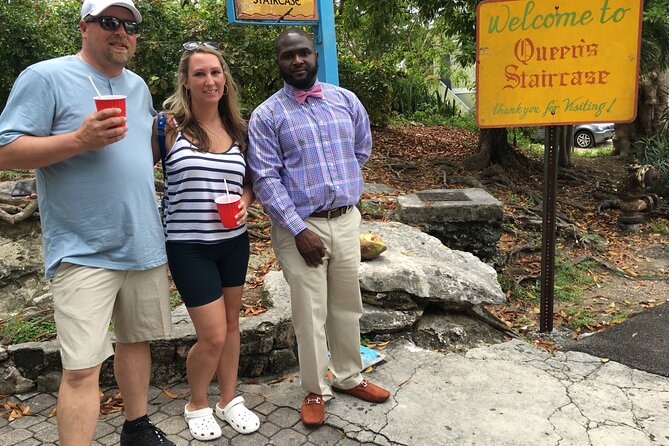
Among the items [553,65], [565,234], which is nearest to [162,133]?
[553,65]

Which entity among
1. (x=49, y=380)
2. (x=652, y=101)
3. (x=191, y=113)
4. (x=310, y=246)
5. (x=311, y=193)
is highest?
(x=652, y=101)

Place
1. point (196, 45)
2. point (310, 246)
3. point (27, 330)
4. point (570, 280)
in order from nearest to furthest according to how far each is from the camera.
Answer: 1. point (196, 45)
2. point (310, 246)
3. point (27, 330)
4. point (570, 280)

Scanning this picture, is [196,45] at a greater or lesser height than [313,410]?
greater

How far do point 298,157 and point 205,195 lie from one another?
512 millimetres

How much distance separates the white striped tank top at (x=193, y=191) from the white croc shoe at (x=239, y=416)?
0.94 m

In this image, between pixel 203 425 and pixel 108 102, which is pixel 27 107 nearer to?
pixel 108 102

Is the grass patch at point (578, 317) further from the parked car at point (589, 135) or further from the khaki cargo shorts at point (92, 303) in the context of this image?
the parked car at point (589, 135)

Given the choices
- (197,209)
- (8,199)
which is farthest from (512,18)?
(8,199)

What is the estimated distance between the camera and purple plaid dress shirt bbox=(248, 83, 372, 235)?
9.04 feet

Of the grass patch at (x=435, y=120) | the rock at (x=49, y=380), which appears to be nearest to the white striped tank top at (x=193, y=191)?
the rock at (x=49, y=380)

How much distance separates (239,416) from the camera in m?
2.93

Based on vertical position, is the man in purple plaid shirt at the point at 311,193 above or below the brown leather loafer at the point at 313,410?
above

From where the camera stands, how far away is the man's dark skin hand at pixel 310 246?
2781 millimetres

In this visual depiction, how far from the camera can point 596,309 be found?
5098 millimetres
